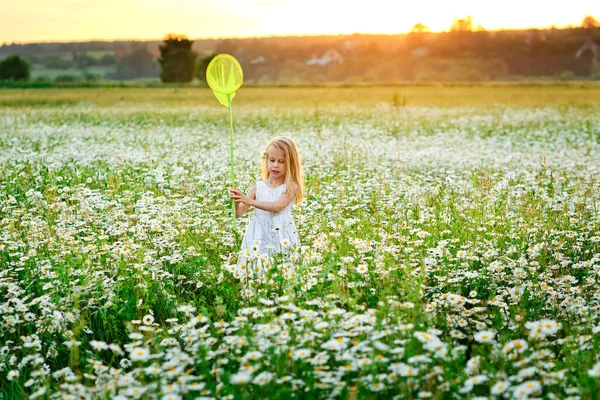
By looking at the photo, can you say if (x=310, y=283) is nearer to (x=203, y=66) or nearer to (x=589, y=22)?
(x=203, y=66)

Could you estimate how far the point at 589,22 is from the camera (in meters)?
97.6

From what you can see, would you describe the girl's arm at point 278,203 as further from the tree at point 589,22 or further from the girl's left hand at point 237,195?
the tree at point 589,22

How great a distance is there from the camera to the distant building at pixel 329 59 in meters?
99.6

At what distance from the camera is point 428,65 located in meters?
76.8

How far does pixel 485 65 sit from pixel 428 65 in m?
7.08

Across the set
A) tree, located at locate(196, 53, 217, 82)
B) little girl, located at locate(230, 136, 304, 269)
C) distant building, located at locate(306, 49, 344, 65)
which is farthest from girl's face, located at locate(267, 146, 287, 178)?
distant building, located at locate(306, 49, 344, 65)

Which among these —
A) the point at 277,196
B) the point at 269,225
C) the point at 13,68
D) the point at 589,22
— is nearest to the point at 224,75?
the point at 277,196

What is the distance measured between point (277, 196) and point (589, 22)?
106 meters

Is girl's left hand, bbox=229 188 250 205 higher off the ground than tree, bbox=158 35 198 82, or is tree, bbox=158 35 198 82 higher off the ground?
tree, bbox=158 35 198 82

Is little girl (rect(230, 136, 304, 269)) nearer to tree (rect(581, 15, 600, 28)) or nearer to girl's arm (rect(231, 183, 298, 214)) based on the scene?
girl's arm (rect(231, 183, 298, 214))

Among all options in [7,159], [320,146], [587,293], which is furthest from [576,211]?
[7,159]

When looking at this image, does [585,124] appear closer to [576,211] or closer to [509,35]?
[576,211]

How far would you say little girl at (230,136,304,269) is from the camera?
6.14 m

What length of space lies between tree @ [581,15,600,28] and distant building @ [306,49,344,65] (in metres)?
36.7
